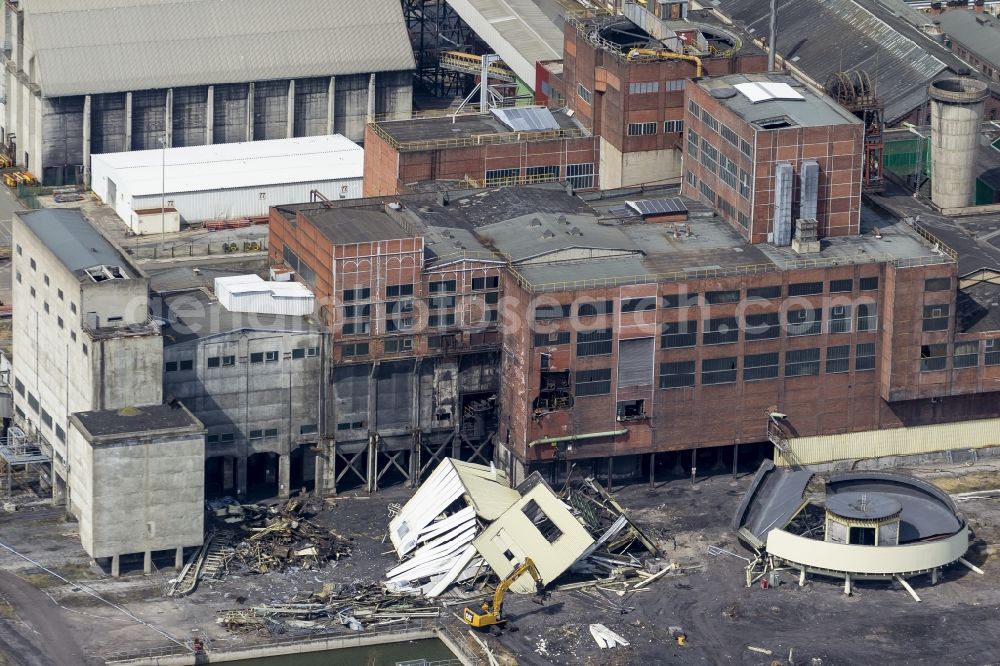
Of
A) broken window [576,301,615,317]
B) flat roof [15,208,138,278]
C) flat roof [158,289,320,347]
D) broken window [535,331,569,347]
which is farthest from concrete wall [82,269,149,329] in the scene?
broken window [576,301,615,317]

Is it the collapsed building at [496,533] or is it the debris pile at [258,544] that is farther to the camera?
the debris pile at [258,544]

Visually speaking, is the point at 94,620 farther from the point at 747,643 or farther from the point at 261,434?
the point at 747,643

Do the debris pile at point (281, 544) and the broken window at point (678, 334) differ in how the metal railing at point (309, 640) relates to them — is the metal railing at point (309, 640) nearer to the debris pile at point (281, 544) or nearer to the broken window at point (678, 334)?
the debris pile at point (281, 544)

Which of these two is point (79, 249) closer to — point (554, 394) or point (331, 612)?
point (331, 612)

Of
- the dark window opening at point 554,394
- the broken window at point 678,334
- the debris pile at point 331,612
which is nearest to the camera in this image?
the debris pile at point 331,612

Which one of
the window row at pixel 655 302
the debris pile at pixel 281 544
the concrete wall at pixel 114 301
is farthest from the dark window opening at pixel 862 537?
the concrete wall at pixel 114 301

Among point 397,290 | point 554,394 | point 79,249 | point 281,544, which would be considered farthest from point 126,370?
point 554,394

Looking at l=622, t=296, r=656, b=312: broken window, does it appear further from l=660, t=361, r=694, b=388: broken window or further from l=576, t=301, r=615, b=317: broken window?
l=660, t=361, r=694, b=388: broken window
